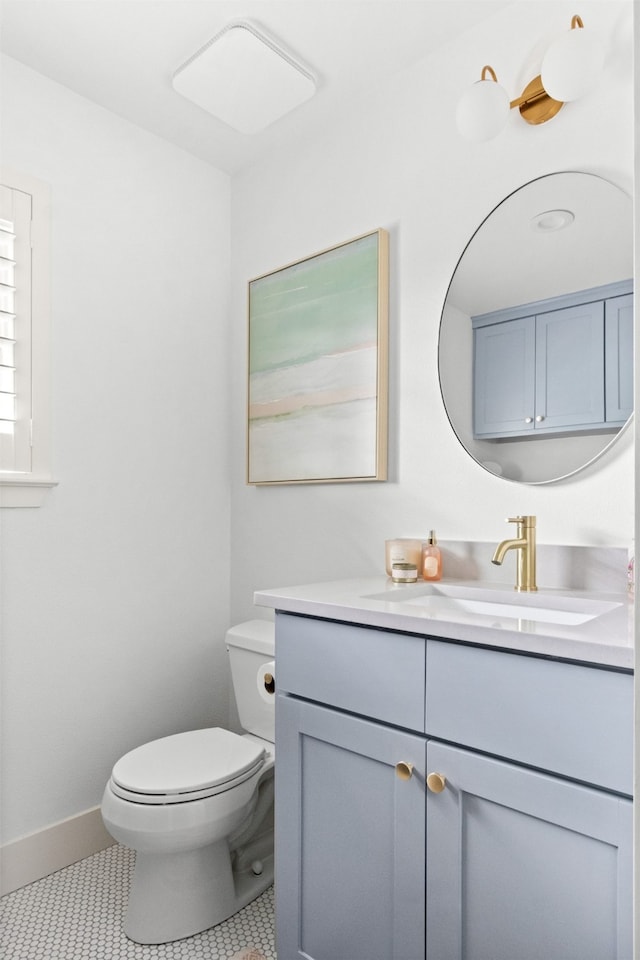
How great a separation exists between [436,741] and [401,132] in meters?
1.73

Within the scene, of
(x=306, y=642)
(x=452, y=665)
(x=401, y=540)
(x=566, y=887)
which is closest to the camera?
(x=566, y=887)

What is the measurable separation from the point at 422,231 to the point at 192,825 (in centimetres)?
173

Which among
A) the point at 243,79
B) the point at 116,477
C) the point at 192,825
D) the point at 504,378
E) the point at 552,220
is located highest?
the point at 243,79

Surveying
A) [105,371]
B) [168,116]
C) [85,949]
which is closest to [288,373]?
[105,371]

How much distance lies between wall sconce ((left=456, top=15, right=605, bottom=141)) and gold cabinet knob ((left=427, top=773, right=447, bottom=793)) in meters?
1.48

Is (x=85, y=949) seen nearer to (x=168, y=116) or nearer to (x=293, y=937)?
(x=293, y=937)

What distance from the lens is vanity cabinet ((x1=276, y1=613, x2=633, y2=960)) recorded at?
0.91m

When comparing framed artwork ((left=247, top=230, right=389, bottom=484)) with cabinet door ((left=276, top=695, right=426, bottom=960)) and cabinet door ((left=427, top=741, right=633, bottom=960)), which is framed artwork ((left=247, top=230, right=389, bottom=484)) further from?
cabinet door ((left=427, top=741, right=633, bottom=960))

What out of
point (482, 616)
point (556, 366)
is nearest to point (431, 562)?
point (482, 616)

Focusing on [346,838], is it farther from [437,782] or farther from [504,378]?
[504,378]

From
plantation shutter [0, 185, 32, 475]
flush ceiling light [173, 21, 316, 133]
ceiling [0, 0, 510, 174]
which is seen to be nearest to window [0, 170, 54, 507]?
plantation shutter [0, 185, 32, 475]

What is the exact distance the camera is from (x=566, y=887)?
0.93m

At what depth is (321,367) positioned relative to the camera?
206 cm

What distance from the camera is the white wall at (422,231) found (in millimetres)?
1465
